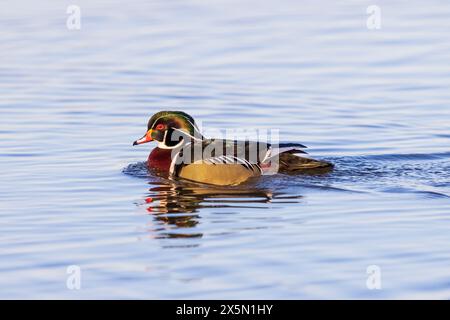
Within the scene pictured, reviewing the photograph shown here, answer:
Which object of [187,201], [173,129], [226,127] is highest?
[173,129]

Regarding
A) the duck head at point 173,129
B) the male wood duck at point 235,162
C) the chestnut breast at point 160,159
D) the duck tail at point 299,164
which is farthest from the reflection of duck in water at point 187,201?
the duck head at point 173,129

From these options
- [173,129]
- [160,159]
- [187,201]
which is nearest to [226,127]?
[173,129]

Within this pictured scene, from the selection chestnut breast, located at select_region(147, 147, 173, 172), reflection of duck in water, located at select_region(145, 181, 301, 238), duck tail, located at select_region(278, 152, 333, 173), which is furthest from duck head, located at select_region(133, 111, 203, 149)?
duck tail, located at select_region(278, 152, 333, 173)

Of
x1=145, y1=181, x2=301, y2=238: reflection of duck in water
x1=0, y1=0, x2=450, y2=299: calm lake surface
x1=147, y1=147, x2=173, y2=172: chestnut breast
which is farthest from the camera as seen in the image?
x1=147, y1=147, x2=173, y2=172: chestnut breast

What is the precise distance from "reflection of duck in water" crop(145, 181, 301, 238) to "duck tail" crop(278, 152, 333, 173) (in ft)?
2.58

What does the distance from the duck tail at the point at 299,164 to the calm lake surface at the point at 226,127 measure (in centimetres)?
15

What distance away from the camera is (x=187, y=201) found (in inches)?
537

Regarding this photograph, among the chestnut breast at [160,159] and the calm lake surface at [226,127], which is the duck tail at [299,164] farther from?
the chestnut breast at [160,159]

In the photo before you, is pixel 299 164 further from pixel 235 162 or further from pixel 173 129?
pixel 173 129

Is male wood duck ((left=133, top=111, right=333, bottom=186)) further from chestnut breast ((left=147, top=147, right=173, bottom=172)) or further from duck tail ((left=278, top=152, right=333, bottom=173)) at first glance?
chestnut breast ((left=147, top=147, right=173, bottom=172))

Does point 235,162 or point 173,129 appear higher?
point 173,129

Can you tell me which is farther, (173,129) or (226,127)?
(226,127)

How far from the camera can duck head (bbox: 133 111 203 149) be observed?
15.7 metres

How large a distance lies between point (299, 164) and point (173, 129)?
1988mm
